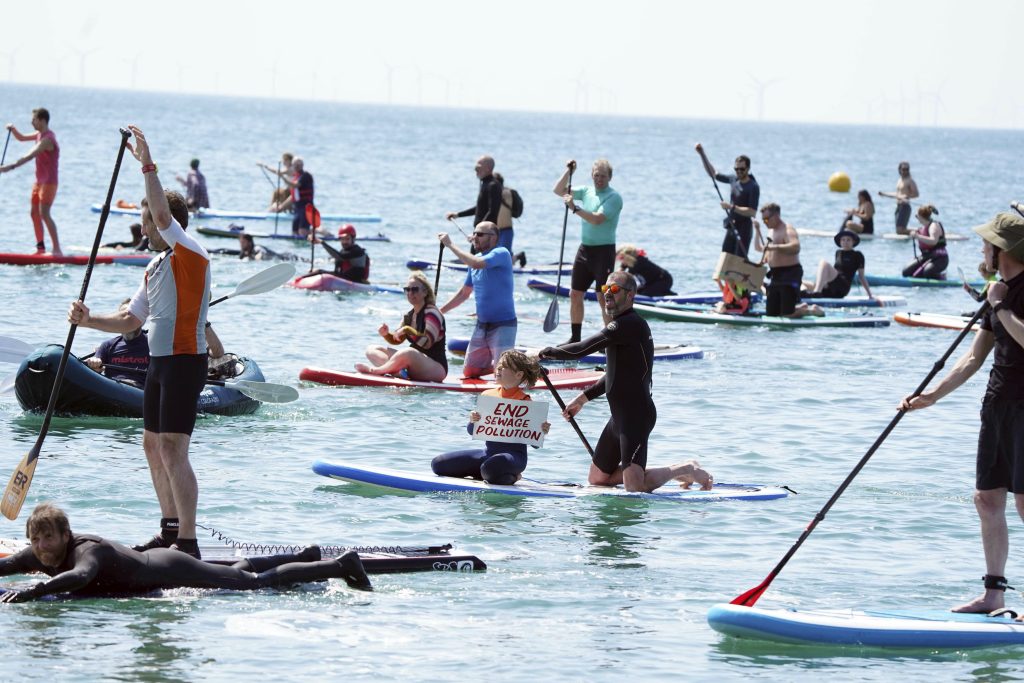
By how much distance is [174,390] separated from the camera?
826cm

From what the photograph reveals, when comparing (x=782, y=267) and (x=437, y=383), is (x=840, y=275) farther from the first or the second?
(x=437, y=383)

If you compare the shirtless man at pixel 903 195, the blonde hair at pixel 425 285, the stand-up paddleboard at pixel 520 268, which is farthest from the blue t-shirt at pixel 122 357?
the shirtless man at pixel 903 195

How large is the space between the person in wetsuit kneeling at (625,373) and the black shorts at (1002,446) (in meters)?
2.85

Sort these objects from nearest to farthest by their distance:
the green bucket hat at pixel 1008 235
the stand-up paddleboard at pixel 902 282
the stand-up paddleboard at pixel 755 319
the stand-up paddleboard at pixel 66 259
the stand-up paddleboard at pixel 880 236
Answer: the green bucket hat at pixel 1008 235 < the stand-up paddleboard at pixel 755 319 < the stand-up paddleboard at pixel 66 259 < the stand-up paddleboard at pixel 902 282 < the stand-up paddleboard at pixel 880 236

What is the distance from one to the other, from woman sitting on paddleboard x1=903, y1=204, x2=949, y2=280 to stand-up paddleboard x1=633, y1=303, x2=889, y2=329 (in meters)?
4.77

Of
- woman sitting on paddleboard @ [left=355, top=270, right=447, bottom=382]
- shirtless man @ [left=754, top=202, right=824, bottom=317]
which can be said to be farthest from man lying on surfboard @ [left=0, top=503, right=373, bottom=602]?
shirtless man @ [left=754, top=202, right=824, bottom=317]

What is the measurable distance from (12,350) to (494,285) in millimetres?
4468

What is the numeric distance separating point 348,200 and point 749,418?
3617 centimetres

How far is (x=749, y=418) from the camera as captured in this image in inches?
597

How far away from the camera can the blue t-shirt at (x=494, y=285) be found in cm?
1443

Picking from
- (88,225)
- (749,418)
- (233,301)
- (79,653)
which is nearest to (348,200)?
(88,225)

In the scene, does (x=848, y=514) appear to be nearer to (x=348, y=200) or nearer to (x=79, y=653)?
(x=79, y=653)

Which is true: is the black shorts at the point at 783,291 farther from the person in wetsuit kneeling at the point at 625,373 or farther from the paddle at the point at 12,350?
the paddle at the point at 12,350

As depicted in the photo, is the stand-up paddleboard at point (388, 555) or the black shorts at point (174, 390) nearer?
the black shorts at point (174, 390)
